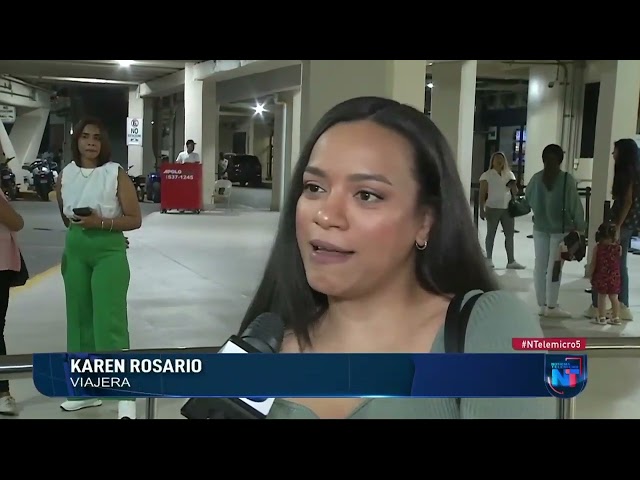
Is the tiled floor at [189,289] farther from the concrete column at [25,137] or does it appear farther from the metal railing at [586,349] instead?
the concrete column at [25,137]

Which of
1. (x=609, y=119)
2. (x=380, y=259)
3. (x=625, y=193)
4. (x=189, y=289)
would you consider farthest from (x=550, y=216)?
(x=189, y=289)

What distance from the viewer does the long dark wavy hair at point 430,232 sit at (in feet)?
8.25

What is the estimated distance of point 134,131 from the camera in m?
2.76

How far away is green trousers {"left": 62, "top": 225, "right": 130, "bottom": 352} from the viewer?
2662 millimetres

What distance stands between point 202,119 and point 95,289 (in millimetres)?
834

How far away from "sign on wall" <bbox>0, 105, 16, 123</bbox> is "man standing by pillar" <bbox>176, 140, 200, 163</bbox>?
0.67 metres

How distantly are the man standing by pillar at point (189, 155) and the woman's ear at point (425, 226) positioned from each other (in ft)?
3.42

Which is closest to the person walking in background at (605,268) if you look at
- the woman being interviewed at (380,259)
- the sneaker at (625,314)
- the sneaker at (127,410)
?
the sneaker at (625,314)

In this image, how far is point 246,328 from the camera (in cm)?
272

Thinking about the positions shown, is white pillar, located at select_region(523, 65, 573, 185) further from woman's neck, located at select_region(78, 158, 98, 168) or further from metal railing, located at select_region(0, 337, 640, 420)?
woman's neck, located at select_region(78, 158, 98, 168)
